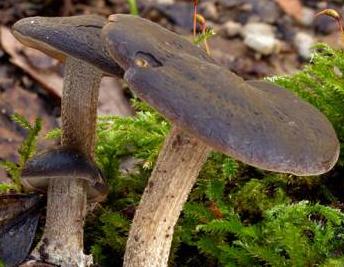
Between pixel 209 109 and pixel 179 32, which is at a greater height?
pixel 179 32

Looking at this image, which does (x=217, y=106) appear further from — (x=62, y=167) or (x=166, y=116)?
(x=62, y=167)

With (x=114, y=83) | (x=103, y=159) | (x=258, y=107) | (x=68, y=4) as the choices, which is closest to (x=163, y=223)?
(x=258, y=107)

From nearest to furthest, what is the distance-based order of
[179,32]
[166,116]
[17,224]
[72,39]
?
[166,116] → [72,39] → [17,224] → [179,32]

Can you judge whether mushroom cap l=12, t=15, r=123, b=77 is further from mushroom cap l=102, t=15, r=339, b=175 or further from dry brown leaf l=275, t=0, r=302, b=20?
dry brown leaf l=275, t=0, r=302, b=20

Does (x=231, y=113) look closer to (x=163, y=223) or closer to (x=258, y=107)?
(x=258, y=107)

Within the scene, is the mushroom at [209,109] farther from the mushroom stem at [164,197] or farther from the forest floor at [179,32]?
the forest floor at [179,32]

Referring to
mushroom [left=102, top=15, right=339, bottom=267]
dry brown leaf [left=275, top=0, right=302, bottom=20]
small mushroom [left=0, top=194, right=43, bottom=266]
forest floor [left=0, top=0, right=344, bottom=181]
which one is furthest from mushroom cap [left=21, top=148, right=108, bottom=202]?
dry brown leaf [left=275, top=0, right=302, bottom=20]

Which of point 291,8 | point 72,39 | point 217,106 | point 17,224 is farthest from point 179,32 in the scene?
point 217,106
